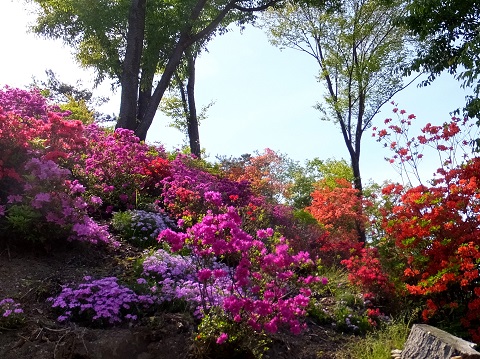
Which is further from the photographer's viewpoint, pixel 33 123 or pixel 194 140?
pixel 194 140

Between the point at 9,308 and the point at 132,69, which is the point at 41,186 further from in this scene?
the point at 132,69

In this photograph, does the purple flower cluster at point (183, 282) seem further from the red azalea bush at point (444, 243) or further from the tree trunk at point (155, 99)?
the tree trunk at point (155, 99)

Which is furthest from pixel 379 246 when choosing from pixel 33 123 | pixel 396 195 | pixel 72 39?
pixel 72 39

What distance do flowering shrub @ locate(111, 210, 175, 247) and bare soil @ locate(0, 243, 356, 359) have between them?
83 cm

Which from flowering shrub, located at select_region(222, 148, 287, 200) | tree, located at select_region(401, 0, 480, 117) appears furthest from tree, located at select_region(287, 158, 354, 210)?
tree, located at select_region(401, 0, 480, 117)

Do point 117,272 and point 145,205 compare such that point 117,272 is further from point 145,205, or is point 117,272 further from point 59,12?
point 59,12

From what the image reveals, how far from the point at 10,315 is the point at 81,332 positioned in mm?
623

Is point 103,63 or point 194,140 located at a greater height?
point 103,63

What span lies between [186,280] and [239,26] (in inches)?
408

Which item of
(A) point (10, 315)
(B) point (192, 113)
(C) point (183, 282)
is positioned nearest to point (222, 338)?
(C) point (183, 282)

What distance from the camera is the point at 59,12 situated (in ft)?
51.6

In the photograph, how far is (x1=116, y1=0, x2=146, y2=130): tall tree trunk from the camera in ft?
37.6

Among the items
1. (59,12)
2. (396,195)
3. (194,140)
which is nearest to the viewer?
(396,195)

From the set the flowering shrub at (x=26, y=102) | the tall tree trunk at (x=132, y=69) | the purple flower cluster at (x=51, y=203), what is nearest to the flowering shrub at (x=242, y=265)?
the purple flower cluster at (x=51, y=203)
